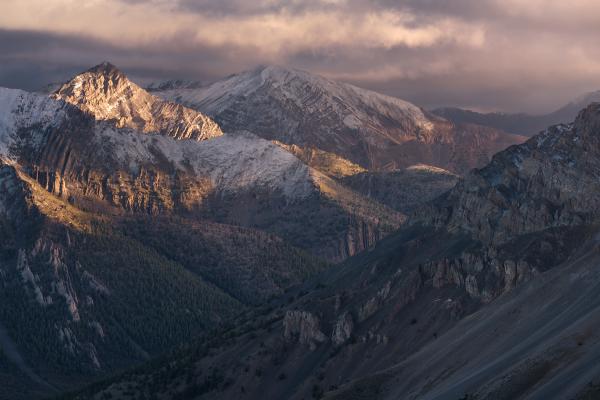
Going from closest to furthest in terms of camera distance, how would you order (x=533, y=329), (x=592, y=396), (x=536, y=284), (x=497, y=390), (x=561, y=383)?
(x=592, y=396) → (x=561, y=383) → (x=497, y=390) → (x=533, y=329) → (x=536, y=284)

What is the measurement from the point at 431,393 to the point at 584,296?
83.2 feet

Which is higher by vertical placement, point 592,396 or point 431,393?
point 592,396

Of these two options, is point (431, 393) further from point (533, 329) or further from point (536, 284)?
point (536, 284)

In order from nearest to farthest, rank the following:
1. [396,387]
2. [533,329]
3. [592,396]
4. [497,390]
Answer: [592,396]
[497,390]
[533,329]
[396,387]

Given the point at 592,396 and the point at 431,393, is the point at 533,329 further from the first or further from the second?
the point at 592,396

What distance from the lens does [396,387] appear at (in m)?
171

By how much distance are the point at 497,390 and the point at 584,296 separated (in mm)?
36754

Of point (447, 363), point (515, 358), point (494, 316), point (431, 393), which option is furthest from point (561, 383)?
point (494, 316)

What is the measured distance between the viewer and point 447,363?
167750mm

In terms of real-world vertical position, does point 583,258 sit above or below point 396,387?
above

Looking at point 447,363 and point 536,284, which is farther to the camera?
point 536,284

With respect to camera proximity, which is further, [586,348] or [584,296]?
[584,296]

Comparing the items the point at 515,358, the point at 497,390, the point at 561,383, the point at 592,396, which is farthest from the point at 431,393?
the point at 592,396

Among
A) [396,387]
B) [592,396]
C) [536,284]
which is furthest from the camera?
[536,284]
